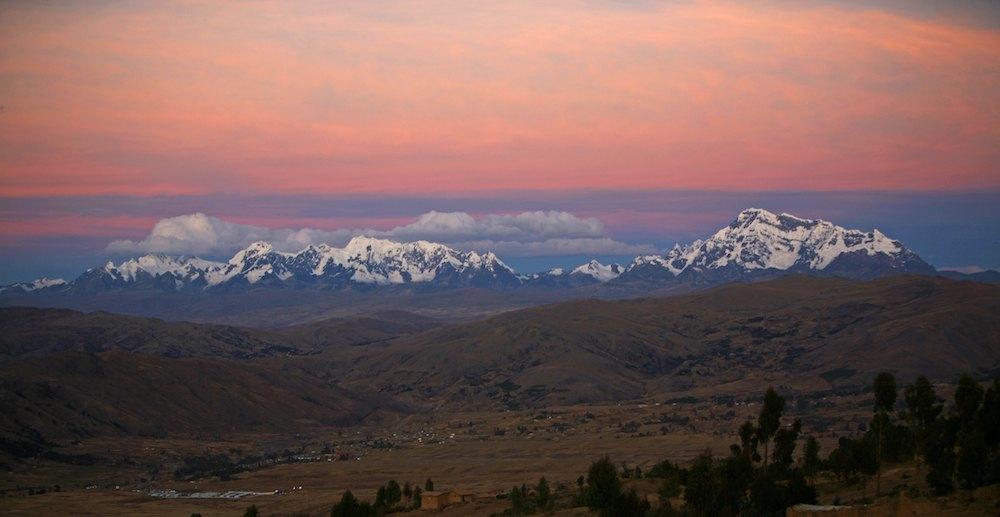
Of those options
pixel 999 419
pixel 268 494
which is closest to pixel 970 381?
pixel 999 419


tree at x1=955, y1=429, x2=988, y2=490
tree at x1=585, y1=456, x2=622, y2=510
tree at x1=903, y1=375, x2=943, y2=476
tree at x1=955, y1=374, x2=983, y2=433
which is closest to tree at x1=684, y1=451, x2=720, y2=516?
→ tree at x1=585, y1=456, x2=622, y2=510

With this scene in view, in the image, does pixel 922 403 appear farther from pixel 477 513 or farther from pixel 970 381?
pixel 477 513

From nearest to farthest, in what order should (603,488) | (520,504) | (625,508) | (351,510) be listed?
1. (625,508)
2. (603,488)
3. (351,510)
4. (520,504)

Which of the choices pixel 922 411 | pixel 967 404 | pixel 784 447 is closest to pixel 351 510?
pixel 784 447

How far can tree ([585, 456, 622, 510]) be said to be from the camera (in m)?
91.9

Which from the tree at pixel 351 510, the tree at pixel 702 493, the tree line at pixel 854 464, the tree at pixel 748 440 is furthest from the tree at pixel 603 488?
the tree at pixel 351 510

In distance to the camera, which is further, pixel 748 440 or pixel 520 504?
pixel 520 504

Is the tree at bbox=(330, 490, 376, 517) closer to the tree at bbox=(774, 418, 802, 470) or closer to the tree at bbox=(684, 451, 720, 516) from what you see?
the tree at bbox=(684, 451, 720, 516)

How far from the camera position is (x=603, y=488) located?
305ft

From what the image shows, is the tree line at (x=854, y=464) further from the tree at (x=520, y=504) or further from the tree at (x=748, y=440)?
A: the tree at (x=520, y=504)

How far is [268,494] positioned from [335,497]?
16.8m

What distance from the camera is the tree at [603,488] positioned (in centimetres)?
9193

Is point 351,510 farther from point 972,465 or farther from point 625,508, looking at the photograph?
point 972,465

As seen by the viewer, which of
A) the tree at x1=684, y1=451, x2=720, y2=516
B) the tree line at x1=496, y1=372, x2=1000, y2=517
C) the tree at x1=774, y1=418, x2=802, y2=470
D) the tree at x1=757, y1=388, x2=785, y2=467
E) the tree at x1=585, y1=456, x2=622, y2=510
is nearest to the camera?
the tree line at x1=496, y1=372, x2=1000, y2=517
